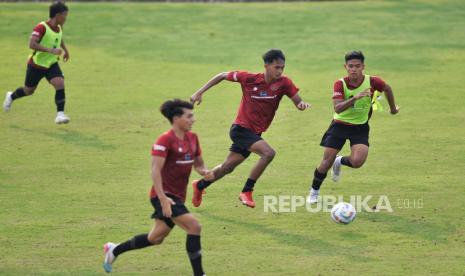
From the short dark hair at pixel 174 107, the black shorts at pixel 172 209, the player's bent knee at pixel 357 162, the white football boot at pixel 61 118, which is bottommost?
the white football boot at pixel 61 118

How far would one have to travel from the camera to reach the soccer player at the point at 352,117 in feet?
50.0

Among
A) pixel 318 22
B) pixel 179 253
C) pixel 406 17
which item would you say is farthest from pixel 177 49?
pixel 179 253

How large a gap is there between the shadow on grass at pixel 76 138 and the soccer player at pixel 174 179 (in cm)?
899

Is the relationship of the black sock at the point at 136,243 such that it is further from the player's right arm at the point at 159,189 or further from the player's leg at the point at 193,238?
the player's right arm at the point at 159,189

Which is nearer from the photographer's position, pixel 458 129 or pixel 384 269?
pixel 384 269

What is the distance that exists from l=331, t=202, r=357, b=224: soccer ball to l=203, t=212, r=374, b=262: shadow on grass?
633 millimetres

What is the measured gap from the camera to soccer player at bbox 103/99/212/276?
11430 millimetres

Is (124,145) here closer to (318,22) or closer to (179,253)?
(179,253)

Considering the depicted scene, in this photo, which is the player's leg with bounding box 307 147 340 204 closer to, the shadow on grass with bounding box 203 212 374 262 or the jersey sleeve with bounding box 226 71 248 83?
the shadow on grass with bounding box 203 212 374 262

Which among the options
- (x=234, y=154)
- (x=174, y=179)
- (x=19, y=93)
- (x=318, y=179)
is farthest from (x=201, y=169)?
(x=19, y=93)

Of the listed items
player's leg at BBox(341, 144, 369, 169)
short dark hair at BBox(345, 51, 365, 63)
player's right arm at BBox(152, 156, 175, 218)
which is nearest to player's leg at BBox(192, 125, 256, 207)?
player's leg at BBox(341, 144, 369, 169)

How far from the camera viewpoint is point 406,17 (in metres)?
35.5

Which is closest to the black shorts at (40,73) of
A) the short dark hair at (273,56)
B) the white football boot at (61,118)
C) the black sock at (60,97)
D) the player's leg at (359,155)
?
the black sock at (60,97)

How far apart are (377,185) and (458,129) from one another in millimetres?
5827
